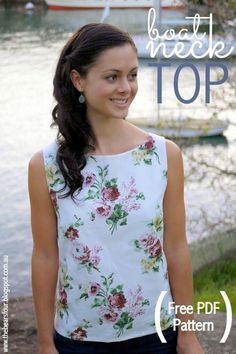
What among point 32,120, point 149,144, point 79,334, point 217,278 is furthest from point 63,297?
point 32,120

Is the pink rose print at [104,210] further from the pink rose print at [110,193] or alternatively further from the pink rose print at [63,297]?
the pink rose print at [63,297]

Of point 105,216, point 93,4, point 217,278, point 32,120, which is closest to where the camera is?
point 105,216

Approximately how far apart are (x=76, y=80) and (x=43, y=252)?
29cm

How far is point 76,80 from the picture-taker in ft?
4.65

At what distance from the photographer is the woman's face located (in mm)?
1366

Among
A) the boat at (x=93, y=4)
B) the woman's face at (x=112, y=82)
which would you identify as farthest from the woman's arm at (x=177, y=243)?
the boat at (x=93, y=4)

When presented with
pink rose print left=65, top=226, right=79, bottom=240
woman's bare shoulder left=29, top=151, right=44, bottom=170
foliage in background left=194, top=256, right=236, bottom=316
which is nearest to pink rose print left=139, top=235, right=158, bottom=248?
pink rose print left=65, top=226, right=79, bottom=240

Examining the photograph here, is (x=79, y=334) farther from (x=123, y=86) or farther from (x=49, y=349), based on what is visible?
(x=123, y=86)

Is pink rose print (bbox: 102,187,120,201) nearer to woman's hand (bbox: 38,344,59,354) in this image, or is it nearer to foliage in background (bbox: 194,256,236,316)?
woman's hand (bbox: 38,344,59,354)

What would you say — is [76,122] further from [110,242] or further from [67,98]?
[110,242]

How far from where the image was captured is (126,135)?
141 cm

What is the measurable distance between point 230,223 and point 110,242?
4.01 meters

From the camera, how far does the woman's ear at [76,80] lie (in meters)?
1.41

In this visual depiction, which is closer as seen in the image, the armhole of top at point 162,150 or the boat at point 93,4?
the armhole of top at point 162,150
